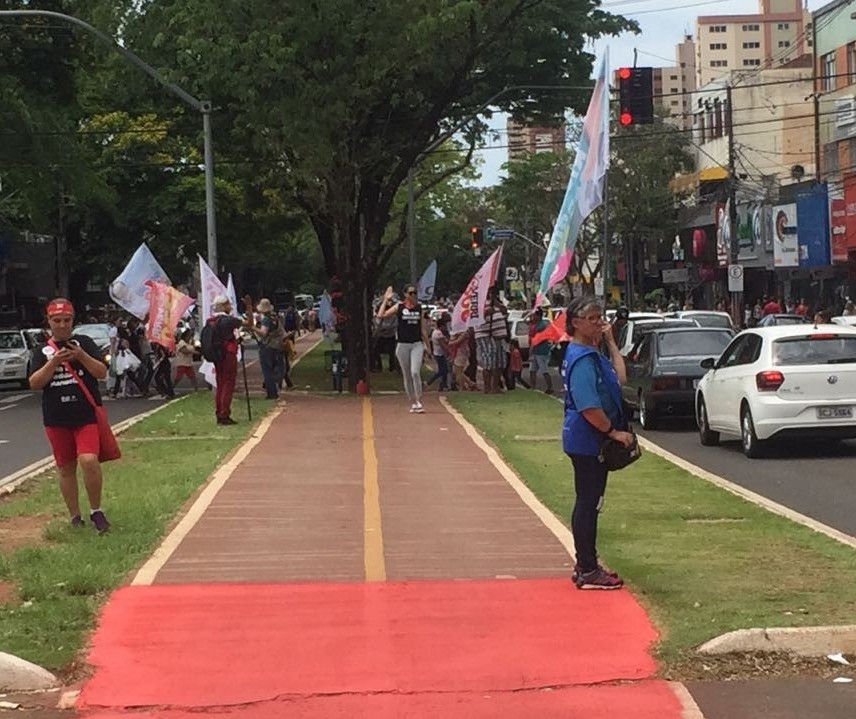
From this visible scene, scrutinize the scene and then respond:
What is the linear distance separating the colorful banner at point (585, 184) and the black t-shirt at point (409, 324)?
3.21 metres

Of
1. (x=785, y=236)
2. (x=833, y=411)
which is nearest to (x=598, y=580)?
(x=833, y=411)

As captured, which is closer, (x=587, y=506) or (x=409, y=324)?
(x=587, y=506)

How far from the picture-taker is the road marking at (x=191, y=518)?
8866mm

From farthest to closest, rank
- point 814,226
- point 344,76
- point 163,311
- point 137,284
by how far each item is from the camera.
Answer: point 814,226 < point 344,76 < point 137,284 < point 163,311

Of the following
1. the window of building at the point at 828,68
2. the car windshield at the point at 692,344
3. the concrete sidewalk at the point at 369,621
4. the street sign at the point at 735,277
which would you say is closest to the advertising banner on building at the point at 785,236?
the window of building at the point at 828,68

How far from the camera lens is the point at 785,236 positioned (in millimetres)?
49844

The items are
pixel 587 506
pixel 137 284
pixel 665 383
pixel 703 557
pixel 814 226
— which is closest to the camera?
Answer: pixel 587 506

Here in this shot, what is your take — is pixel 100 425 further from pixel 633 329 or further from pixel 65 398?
pixel 633 329

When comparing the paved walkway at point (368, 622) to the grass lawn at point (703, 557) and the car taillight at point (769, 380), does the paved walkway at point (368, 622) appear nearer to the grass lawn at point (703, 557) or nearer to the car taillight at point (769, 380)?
the grass lawn at point (703, 557)

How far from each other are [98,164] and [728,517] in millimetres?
41500

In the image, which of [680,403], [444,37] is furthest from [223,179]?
[680,403]

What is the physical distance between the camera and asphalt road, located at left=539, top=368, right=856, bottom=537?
12570 millimetres

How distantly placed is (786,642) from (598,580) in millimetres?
1575

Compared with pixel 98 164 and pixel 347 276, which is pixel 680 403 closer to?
pixel 347 276
